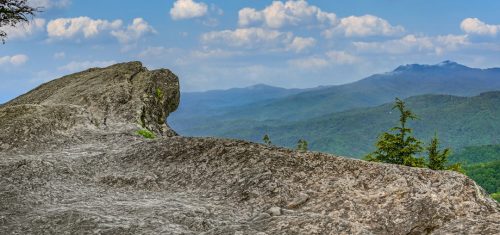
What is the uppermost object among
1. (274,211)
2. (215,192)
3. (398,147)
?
(215,192)

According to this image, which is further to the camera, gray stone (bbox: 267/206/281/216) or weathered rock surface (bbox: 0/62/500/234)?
gray stone (bbox: 267/206/281/216)

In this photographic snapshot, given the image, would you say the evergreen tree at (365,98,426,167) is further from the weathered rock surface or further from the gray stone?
the gray stone

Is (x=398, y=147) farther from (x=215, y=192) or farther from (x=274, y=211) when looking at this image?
(x=274, y=211)

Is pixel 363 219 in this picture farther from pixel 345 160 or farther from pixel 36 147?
pixel 36 147

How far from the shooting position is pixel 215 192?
16.8 metres

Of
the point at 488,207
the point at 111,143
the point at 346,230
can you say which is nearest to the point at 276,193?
the point at 346,230

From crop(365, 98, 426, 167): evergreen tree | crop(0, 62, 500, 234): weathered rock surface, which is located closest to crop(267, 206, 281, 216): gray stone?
crop(0, 62, 500, 234): weathered rock surface

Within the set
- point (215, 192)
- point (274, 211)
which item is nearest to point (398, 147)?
point (215, 192)

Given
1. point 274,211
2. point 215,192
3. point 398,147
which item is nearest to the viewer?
point 274,211

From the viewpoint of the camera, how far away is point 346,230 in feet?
38.2

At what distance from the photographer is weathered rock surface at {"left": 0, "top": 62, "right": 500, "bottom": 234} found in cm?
1330

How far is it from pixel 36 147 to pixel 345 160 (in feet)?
50.7

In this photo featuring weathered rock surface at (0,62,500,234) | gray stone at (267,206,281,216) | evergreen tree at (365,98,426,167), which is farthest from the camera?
evergreen tree at (365,98,426,167)

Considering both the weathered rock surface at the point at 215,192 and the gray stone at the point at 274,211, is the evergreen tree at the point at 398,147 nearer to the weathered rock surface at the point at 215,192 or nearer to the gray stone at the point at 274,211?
the weathered rock surface at the point at 215,192
